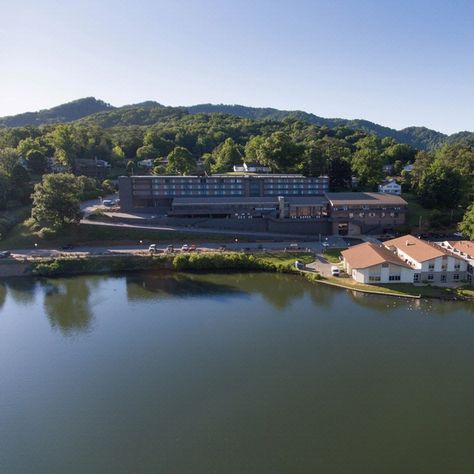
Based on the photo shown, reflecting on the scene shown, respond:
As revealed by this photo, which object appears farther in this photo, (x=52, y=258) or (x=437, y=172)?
(x=437, y=172)

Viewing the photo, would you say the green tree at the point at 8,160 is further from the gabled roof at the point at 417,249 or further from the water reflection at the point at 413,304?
the gabled roof at the point at 417,249

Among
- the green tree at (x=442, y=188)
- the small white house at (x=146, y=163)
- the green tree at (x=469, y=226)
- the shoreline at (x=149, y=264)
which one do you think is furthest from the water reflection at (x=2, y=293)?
the green tree at (x=442, y=188)

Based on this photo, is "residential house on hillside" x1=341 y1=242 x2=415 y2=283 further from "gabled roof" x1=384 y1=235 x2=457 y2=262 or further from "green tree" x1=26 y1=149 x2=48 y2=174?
"green tree" x1=26 y1=149 x2=48 y2=174

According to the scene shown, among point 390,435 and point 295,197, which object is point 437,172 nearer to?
point 295,197

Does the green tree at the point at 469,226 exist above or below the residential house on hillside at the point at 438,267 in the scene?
above

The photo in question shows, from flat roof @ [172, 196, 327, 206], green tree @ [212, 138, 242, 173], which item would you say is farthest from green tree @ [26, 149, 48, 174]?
green tree @ [212, 138, 242, 173]

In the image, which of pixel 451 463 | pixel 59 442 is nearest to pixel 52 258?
pixel 59 442
